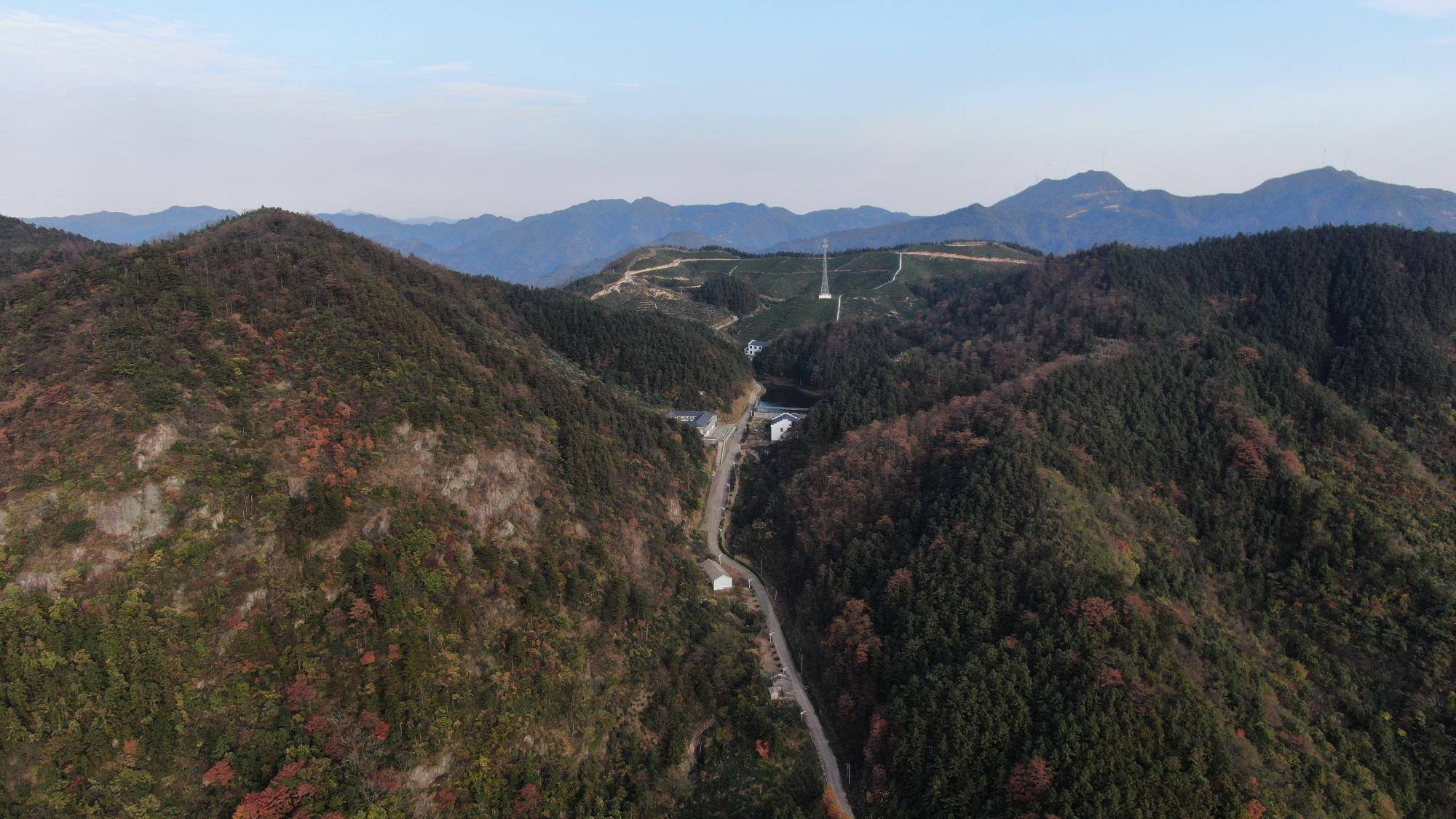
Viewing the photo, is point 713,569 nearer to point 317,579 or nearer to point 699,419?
point 699,419

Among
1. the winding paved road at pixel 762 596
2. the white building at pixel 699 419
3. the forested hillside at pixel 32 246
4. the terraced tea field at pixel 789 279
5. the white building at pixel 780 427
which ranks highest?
the forested hillside at pixel 32 246

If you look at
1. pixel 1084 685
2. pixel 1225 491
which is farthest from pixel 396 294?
pixel 1225 491

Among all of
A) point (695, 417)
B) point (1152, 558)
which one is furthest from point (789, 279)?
point (1152, 558)

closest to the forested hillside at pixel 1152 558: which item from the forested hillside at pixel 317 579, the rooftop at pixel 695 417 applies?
the forested hillside at pixel 317 579

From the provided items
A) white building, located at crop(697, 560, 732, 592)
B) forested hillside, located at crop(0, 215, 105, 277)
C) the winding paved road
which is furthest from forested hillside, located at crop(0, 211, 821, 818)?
forested hillside, located at crop(0, 215, 105, 277)

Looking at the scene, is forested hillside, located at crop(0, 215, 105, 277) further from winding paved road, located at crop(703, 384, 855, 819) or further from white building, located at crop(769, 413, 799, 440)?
Answer: white building, located at crop(769, 413, 799, 440)

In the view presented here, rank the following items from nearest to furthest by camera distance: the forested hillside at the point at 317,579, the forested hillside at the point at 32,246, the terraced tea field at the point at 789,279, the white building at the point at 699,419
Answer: the forested hillside at the point at 317,579 → the forested hillside at the point at 32,246 → the white building at the point at 699,419 → the terraced tea field at the point at 789,279

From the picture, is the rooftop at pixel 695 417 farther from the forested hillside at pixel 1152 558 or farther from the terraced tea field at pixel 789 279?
the terraced tea field at pixel 789 279
